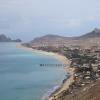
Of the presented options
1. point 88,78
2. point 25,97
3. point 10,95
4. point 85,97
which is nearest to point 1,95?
point 10,95

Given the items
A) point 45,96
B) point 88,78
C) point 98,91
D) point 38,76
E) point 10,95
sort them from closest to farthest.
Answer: point 98,91
point 45,96
point 10,95
point 88,78
point 38,76

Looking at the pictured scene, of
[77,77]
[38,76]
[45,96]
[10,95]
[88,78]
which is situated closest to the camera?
[45,96]

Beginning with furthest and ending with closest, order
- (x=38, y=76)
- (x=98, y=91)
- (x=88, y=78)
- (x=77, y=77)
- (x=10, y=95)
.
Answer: (x=38, y=76) < (x=77, y=77) < (x=88, y=78) < (x=10, y=95) < (x=98, y=91)

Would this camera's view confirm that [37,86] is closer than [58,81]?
Yes

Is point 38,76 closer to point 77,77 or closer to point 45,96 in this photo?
point 77,77

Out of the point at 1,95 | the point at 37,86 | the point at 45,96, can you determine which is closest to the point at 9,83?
the point at 37,86

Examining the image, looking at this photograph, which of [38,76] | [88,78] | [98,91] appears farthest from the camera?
[38,76]

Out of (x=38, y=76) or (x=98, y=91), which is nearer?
(x=98, y=91)

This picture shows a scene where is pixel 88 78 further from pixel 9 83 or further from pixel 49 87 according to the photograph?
pixel 9 83

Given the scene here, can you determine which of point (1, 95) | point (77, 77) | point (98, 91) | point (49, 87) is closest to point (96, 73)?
point (77, 77)
